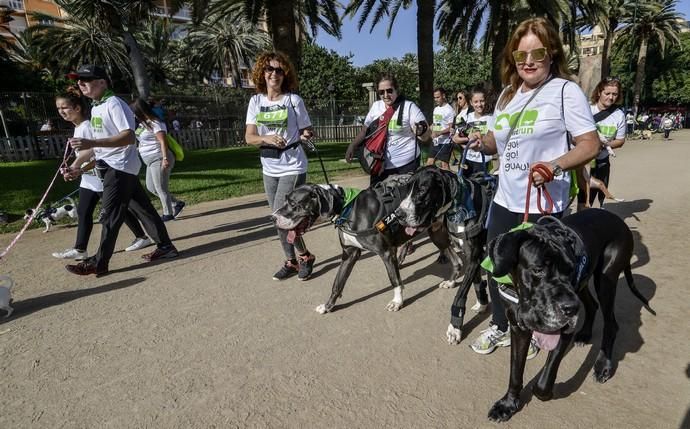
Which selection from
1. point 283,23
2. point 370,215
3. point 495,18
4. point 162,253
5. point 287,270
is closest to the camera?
point 370,215

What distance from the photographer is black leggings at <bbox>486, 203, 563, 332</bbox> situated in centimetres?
260

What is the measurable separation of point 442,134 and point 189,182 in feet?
23.1

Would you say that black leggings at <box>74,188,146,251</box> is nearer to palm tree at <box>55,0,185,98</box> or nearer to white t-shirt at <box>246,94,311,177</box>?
white t-shirt at <box>246,94,311,177</box>

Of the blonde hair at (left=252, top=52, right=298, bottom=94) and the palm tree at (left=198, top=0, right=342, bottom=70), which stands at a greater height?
the palm tree at (left=198, top=0, right=342, bottom=70)

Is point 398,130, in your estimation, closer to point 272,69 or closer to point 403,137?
point 403,137

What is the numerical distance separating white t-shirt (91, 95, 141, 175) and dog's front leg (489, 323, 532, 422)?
13.7ft

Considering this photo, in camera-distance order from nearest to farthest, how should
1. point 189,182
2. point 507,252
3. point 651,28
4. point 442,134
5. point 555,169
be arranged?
point 507,252, point 555,169, point 442,134, point 189,182, point 651,28

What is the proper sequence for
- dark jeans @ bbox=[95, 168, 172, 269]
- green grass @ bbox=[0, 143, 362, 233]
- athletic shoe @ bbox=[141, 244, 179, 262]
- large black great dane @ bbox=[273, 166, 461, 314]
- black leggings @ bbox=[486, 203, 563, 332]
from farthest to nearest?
green grass @ bbox=[0, 143, 362, 233]
athletic shoe @ bbox=[141, 244, 179, 262]
dark jeans @ bbox=[95, 168, 172, 269]
large black great dane @ bbox=[273, 166, 461, 314]
black leggings @ bbox=[486, 203, 563, 332]

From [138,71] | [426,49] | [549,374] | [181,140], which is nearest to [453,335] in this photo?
[549,374]

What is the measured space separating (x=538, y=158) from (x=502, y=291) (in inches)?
32.7

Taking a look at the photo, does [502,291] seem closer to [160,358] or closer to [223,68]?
[160,358]

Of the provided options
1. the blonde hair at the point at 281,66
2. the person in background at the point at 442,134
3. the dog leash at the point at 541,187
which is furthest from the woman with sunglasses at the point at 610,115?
the blonde hair at the point at 281,66

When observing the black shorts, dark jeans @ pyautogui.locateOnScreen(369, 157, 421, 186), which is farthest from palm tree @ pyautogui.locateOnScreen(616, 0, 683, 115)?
dark jeans @ pyautogui.locateOnScreen(369, 157, 421, 186)

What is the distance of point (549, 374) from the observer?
2.31 metres
